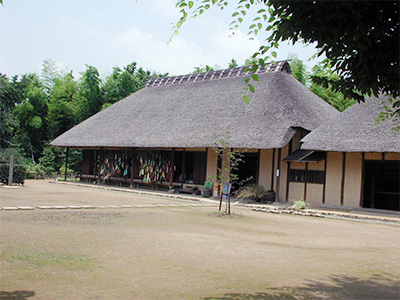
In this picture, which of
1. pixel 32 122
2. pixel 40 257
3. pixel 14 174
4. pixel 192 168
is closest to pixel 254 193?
pixel 192 168

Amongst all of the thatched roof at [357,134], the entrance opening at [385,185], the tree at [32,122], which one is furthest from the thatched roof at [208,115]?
the tree at [32,122]

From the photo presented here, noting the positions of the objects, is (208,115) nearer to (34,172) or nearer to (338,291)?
(34,172)

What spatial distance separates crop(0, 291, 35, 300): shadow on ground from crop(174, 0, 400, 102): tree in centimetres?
318

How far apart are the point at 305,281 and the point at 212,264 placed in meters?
1.34

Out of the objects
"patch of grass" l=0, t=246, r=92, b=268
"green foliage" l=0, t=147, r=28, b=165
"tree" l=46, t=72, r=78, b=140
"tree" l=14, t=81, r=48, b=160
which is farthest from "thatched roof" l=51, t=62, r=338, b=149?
"patch of grass" l=0, t=246, r=92, b=268

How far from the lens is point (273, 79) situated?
67.3 feet

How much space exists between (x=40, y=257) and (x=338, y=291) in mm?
3875

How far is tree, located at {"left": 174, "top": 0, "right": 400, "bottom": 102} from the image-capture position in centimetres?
375

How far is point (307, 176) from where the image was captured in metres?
17.0

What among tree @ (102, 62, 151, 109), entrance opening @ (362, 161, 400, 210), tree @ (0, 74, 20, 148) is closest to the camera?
entrance opening @ (362, 161, 400, 210)

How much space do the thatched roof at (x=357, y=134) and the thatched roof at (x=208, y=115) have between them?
4.22 feet

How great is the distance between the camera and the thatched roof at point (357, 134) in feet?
46.2

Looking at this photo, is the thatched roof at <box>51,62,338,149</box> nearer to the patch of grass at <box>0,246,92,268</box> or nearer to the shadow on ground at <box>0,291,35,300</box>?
the patch of grass at <box>0,246,92,268</box>

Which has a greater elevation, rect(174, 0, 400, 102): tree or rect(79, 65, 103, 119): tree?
rect(79, 65, 103, 119): tree
